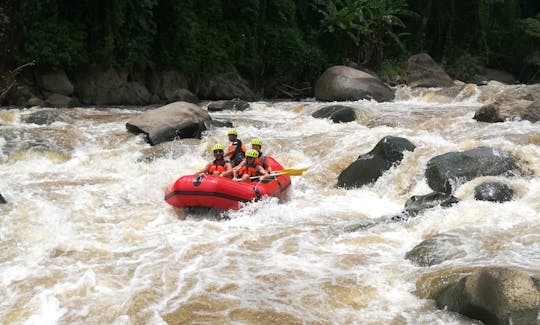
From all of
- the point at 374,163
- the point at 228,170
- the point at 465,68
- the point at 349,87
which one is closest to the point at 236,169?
the point at 228,170

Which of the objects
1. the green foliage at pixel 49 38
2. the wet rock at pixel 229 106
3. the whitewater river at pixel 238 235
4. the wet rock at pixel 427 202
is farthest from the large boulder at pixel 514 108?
the green foliage at pixel 49 38

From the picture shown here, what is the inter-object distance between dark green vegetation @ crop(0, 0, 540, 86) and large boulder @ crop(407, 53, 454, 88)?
940 mm

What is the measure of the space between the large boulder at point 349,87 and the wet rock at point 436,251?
10.7 m

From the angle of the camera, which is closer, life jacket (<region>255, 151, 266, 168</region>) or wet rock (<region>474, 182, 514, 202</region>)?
wet rock (<region>474, 182, 514, 202</region>)

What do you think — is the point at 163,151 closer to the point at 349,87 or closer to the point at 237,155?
the point at 237,155

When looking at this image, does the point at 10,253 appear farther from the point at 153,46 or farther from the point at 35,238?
the point at 153,46

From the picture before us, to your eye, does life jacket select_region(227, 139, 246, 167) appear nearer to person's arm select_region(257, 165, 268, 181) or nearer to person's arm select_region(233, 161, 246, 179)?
person's arm select_region(233, 161, 246, 179)

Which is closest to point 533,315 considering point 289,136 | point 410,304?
point 410,304

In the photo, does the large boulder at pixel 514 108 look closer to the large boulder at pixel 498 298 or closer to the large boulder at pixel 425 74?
the large boulder at pixel 498 298

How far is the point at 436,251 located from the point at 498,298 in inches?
52.1

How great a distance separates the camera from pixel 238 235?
609 cm

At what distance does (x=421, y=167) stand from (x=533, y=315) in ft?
15.0

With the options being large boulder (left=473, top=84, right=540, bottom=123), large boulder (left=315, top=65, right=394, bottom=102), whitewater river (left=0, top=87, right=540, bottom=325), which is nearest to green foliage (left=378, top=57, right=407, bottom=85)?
large boulder (left=315, top=65, right=394, bottom=102)

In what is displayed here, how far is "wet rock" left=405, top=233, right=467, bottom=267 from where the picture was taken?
5004mm
